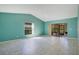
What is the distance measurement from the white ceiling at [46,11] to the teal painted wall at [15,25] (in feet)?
0.69

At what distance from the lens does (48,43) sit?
3.64m

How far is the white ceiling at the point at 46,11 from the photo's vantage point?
3.07 m

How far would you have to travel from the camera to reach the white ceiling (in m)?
3.07

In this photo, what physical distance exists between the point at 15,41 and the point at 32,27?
72 cm

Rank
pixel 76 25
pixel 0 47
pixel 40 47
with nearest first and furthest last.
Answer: pixel 76 25, pixel 0 47, pixel 40 47

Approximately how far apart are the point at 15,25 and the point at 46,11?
1.14 meters

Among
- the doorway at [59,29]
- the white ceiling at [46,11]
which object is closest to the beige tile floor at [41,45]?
the doorway at [59,29]

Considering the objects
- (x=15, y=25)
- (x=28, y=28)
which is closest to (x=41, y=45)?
Answer: (x=28, y=28)

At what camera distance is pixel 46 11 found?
11.1 feet

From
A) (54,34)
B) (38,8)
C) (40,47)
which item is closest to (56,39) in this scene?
(54,34)

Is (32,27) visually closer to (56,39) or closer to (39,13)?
(39,13)

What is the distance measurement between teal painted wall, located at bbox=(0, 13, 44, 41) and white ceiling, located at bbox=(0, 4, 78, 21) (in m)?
0.21

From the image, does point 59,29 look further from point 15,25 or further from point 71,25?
point 15,25

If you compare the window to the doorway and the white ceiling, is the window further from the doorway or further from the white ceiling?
the doorway
